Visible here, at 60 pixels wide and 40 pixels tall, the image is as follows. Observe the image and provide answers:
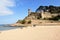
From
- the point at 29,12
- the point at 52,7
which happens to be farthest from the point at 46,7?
the point at 29,12

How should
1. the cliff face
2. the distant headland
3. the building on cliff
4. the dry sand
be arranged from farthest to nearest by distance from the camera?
the building on cliff
the cliff face
the distant headland
the dry sand

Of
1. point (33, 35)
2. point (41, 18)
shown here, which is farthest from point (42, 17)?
point (33, 35)

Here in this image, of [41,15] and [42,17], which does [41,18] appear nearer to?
[42,17]

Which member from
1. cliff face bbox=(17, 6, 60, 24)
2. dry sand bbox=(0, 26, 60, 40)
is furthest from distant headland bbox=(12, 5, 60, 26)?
dry sand bbox=(0, 26, 60, 40)

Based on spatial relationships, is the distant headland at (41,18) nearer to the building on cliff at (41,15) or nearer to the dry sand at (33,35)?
the building on cliff at (41,15)

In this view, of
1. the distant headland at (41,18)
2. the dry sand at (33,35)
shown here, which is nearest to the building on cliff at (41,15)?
the distant headland at (41,18)

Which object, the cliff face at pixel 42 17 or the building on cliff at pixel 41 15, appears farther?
the building on cliff at pixel 41 15

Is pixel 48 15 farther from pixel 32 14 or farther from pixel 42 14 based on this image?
pixel 32 14

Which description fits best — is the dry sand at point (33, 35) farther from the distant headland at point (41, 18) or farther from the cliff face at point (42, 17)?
the cliff face at point (42, 17)

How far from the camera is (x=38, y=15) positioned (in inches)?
4577

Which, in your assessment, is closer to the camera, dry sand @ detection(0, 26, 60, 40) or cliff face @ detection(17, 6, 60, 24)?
dry sand @ detection(0, 26, 60, 40)

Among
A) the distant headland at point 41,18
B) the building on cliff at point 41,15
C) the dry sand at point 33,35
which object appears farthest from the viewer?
the building on cliff at point 41,15

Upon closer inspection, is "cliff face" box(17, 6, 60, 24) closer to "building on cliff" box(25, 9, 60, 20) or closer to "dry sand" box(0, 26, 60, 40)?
"building on cliff" box(25, 9, 60, 20)

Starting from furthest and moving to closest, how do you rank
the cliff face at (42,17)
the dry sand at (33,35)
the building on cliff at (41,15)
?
the building on cliff at (41,15), the cliff face at (42,17), the dry sand at (33,35)
